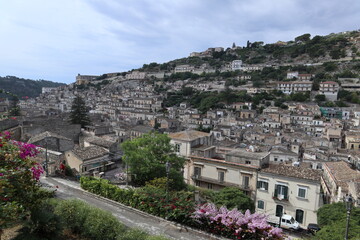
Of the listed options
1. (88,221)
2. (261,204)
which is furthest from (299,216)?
(88,221)

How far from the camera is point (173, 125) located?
223ft

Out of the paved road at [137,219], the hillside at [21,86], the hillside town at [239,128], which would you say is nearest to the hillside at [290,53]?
the hillside town at [239,128]

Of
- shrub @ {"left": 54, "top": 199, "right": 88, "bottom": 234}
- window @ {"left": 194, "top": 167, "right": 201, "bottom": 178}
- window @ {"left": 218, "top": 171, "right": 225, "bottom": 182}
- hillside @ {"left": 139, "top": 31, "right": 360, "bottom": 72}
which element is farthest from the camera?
hillside @ {"left": 139, "top": 31, "right": 360, "bottom": 72}

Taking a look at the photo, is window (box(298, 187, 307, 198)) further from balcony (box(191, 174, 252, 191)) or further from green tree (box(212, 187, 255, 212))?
green tree (box(212, 187, 255, 212))

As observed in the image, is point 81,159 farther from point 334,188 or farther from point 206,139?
point 334,188

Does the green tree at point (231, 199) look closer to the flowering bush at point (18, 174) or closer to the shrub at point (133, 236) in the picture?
the shrub at point (133, 236)

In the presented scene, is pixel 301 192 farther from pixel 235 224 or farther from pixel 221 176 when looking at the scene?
pixel 235 224

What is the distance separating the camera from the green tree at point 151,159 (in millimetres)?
16531

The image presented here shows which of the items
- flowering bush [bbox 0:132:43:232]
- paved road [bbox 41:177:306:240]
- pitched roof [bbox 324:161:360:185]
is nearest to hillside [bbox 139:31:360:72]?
pitched roof [bbox 324:161:360:185]

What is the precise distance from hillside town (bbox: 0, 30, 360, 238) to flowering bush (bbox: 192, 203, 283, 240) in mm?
11076

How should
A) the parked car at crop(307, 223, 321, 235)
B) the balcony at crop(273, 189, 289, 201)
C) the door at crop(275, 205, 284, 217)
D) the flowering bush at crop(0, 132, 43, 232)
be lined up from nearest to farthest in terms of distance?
the flowering bush at crop(0, 132, 43, 232) < the parked car at crop(307, 223, 321, 235) < the balcony at crop(273, 189, 289, 201) < the door at crop(275, 205, 284, 217)

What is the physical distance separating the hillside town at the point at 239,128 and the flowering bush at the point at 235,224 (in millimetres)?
11076

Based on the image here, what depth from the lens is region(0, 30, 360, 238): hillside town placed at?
64.5 ft

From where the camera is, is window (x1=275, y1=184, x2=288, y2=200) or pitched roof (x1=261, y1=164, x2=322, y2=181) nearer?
pitched roof (x1=261, y1=164, x2=322, y2=181)
